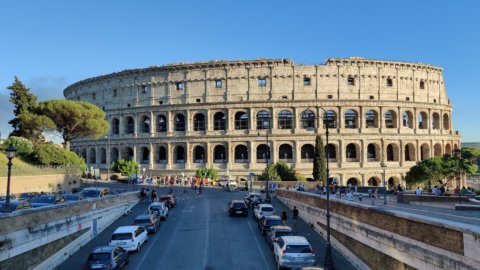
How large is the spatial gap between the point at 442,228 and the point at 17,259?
14086 millimetres

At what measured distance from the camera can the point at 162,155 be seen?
69.1m

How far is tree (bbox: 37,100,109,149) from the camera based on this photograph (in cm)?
5319

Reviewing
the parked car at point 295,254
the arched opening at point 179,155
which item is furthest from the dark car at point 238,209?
the arched opening at point 179,155

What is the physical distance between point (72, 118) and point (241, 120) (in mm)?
23440

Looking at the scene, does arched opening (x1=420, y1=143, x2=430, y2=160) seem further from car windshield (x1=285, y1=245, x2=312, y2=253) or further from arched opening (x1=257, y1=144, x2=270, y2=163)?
car windshield (x1=285, y1=245, x2=312, y2=253)

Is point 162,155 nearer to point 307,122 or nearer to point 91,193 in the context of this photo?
point 307,122

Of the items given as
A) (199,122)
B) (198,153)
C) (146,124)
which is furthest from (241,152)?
(146,124)

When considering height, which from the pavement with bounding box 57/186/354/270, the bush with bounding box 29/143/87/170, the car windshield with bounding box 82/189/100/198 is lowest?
the pavement with bounding box 57/186/354/270

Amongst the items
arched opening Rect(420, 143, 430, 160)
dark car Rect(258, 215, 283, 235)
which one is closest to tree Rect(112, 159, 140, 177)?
dark car Rect(258, 215, 283, 235)

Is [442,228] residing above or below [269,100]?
below

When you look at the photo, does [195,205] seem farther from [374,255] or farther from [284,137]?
[284,137]

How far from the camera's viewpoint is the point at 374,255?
16953 mm

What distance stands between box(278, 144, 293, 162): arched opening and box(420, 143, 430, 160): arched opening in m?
20.7

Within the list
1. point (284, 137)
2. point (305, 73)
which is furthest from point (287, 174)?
point (305, 73)
